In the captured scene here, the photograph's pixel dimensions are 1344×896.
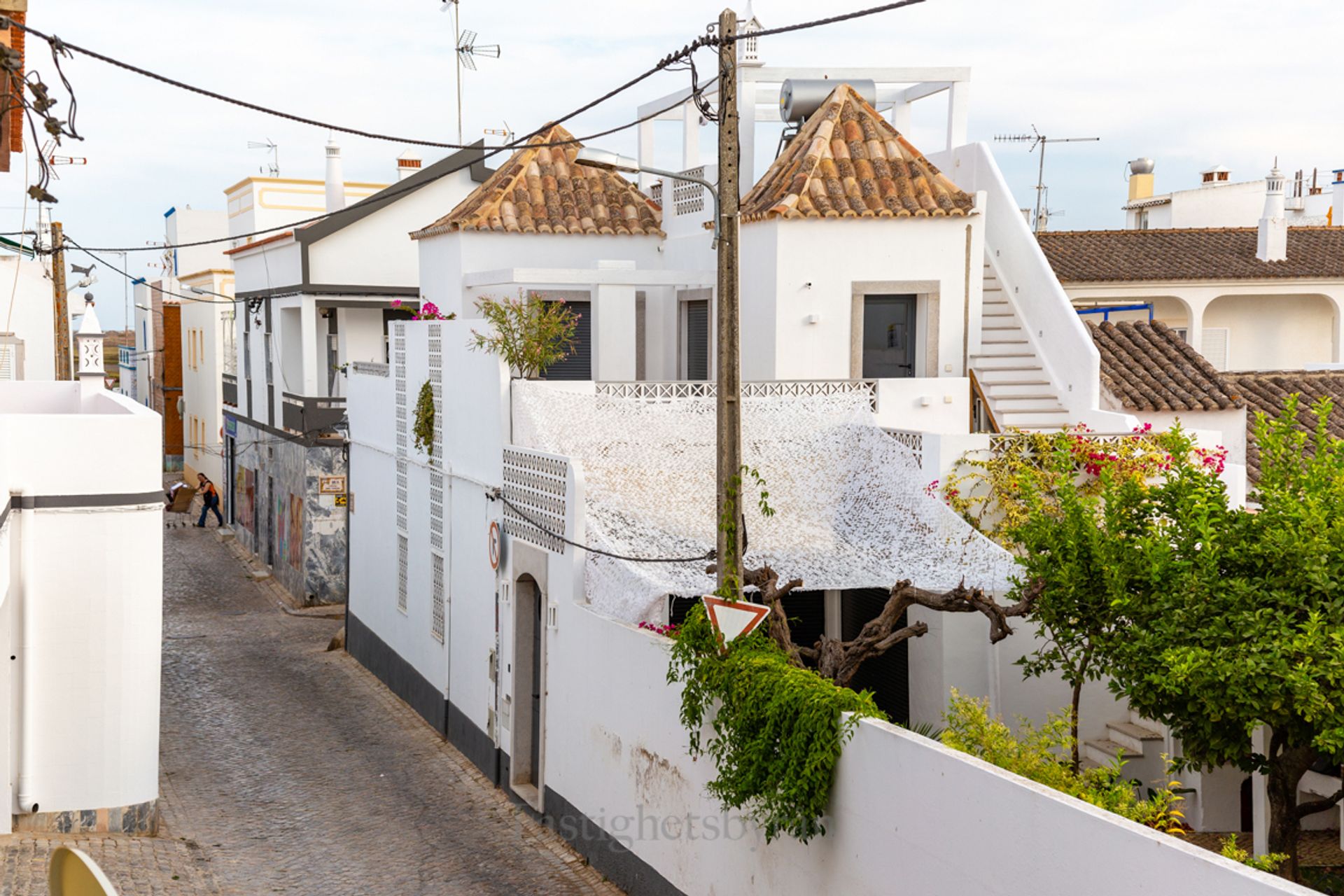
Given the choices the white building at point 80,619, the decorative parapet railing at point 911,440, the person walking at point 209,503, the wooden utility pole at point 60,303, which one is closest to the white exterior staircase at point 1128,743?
the decorative parapet railing at point 911,440

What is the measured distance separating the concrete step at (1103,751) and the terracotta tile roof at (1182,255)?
48.9ft

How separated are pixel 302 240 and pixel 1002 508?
1869 cm

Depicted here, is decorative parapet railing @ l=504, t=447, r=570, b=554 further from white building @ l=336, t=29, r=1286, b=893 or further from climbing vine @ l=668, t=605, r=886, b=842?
climbing vine @ l=668, t=605, r=886, b=842

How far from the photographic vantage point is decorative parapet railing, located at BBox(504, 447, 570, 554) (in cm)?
1362

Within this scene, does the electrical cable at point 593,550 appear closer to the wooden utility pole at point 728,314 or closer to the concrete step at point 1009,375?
the wooden utility pole at point 728,314

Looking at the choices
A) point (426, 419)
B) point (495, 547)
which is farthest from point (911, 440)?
point (426, 419)

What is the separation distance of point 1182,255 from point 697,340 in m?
12.7

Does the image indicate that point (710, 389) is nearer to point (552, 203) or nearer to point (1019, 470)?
point (1019, 470)

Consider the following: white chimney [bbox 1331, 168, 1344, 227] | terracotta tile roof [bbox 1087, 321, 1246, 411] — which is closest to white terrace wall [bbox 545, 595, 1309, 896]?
terracotta tile roof [bbox 1087, 321, 1246, 411]

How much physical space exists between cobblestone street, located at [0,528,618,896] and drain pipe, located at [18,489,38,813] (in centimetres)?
56

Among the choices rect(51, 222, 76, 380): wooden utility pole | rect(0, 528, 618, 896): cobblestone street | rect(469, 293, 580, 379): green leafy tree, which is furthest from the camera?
rect(51, 222, 76, 380): wooden utility pole

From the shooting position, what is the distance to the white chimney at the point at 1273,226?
88.3 ft

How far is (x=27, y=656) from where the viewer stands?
12.6 m

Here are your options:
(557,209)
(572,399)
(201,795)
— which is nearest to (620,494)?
(572,399)
